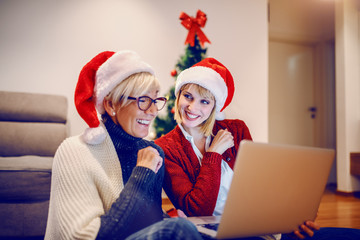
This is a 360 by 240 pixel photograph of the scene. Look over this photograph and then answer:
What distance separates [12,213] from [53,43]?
1904 mm

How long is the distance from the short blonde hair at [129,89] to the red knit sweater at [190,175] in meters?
0.37

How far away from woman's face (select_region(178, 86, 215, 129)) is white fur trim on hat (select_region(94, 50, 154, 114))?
1.28ft

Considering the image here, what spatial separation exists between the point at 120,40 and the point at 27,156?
1663 mm

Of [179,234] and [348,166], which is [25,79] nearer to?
[179,234]

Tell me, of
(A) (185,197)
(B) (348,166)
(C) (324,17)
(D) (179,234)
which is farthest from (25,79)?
(C) (324,17)

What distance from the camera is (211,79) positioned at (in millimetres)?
1357

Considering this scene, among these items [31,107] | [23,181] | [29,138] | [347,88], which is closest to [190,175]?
[23,181]

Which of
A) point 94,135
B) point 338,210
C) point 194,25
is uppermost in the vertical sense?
point 194,25

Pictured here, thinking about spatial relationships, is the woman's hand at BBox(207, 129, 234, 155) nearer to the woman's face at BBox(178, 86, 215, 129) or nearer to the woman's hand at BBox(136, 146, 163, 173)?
the woman's face at BBox(178, 86, 215, 129)

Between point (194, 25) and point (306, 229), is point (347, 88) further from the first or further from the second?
point (306, 229)

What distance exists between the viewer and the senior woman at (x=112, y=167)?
0.75 m

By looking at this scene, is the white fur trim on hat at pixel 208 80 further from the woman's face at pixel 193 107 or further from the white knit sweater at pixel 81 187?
the white knit sweater at pixel 81 187

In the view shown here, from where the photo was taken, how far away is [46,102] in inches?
108

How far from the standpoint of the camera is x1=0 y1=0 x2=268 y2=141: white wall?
3023mm
